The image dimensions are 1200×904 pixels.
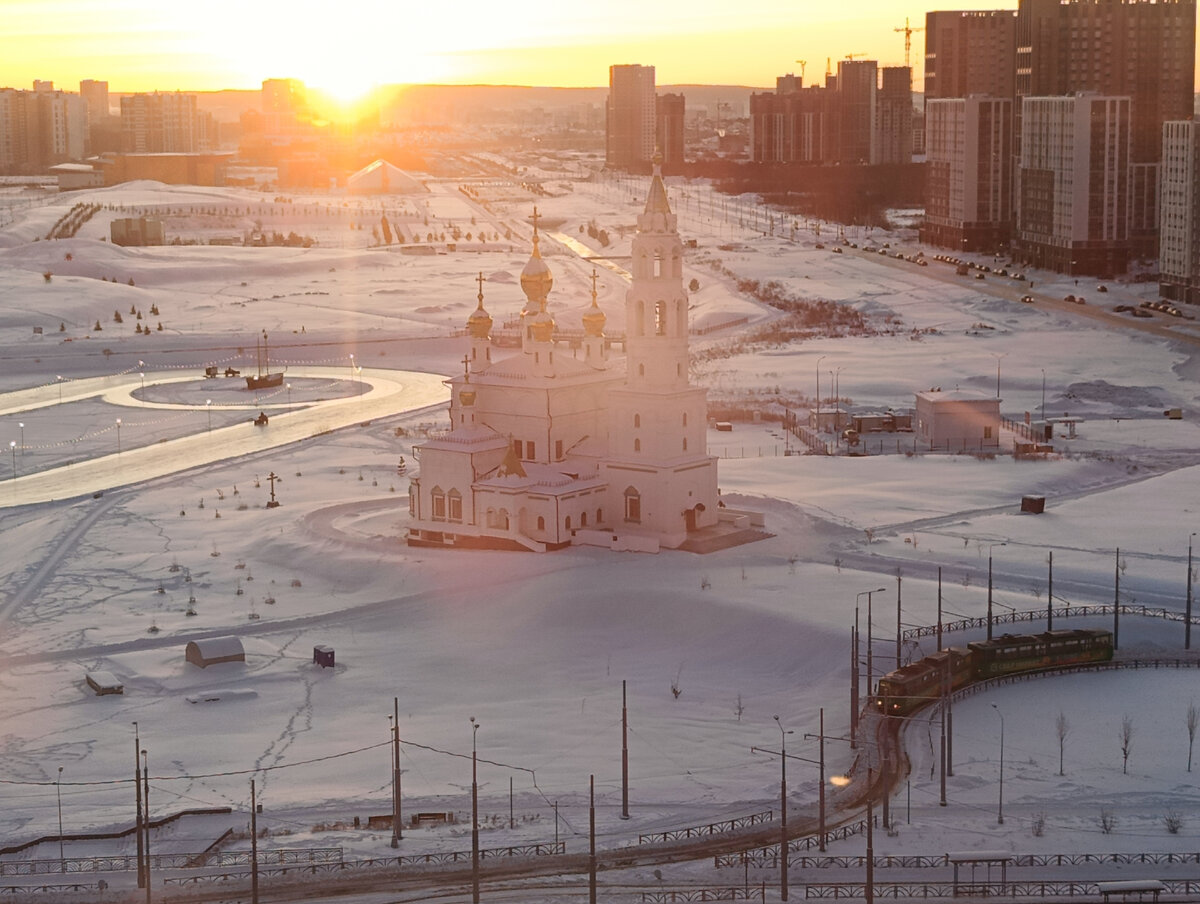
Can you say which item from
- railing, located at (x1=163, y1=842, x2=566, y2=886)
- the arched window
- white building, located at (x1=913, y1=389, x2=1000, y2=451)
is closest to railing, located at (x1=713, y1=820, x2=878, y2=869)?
railing, located at (x1=163, y1=842, x2=566, y2=886)

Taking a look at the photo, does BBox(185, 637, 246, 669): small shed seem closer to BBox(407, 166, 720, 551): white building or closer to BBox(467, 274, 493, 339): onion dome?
BBox(407, 166, 720, 551): white building

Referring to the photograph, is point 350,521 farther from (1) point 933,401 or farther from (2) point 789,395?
(2) point 789,395

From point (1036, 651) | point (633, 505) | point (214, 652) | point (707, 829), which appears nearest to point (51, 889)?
point (707, 829)

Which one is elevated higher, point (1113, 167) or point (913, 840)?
point (1113, 167)

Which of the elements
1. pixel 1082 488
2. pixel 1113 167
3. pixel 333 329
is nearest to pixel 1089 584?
pixel 1082 488

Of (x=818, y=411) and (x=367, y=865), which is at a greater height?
(x=818, y=411)

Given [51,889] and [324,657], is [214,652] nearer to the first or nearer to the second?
[324,657]
